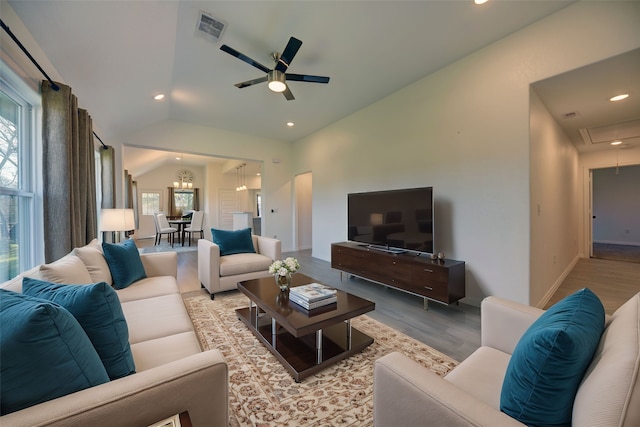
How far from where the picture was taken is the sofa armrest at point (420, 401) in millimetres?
748

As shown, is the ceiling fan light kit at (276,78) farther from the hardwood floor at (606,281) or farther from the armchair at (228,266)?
the hardwood floor at (606,281)

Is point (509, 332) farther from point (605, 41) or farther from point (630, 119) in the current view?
point (630, 119)

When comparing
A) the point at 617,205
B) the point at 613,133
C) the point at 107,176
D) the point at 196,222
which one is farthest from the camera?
the point at 196,222

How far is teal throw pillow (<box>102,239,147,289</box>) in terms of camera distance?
88.7 inches

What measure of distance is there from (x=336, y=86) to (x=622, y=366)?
12.8 feet

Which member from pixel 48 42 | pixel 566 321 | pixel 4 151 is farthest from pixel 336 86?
pixel 566 321

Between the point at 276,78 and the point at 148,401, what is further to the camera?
the point at 276,78

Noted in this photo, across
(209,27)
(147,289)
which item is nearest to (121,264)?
(147,289)

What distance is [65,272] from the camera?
1531 mm

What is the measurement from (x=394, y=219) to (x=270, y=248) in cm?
185

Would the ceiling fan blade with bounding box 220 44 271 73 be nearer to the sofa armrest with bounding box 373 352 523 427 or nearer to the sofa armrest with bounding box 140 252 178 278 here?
the sofa armrest with bounding box 140 252 178 278

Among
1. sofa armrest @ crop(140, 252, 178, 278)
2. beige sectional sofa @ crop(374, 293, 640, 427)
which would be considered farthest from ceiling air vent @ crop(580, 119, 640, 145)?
sofa armrest @ crop(140, 252, 178, 278)

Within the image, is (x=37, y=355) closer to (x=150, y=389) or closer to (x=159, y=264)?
(x=150, y=389)

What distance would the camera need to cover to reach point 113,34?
222 cm
